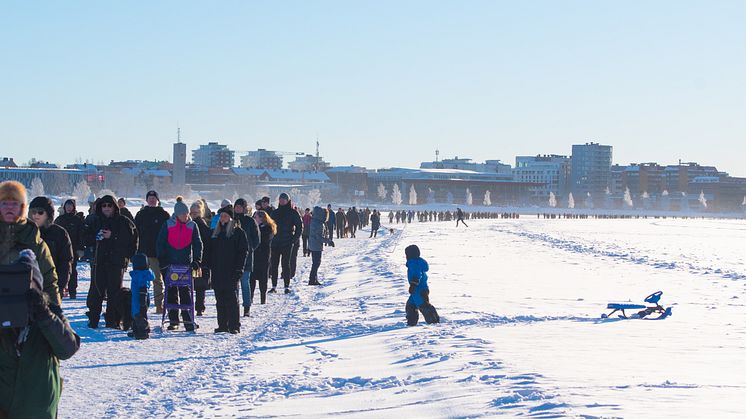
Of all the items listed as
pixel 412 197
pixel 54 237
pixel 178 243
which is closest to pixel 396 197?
pixel 412 197

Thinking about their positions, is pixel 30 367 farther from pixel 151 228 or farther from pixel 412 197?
pixel 412 197

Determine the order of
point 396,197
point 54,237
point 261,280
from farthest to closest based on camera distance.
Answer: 1. point 396,197
2. point 261,280
3. point 54,237

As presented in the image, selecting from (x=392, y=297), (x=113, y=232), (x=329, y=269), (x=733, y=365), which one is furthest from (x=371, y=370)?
(x=329, y=269)

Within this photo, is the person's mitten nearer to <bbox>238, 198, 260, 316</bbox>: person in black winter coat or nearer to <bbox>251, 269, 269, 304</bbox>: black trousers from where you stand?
<bbox>238, 198, 260, 316</bbox>: person in black winter coat

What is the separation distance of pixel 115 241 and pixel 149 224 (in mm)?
1704

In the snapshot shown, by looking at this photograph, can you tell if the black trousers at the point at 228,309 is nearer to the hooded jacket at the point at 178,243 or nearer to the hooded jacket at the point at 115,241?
the hooded jacket at the point at 178,243

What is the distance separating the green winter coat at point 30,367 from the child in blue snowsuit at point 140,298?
6.12 metres

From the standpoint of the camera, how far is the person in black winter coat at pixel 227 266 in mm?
10867

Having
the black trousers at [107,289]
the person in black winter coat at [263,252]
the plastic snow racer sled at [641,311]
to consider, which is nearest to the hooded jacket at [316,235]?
the person in black winter coat at [263,252]

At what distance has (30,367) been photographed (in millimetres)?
4312

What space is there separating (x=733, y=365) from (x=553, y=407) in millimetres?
2913

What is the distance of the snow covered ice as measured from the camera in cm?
666

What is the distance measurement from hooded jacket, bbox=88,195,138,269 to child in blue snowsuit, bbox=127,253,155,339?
0.26 metres

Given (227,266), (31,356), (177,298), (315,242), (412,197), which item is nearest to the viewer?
(31,356)
